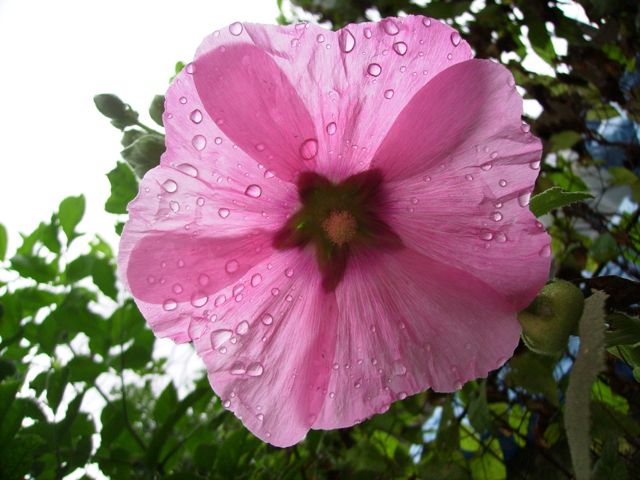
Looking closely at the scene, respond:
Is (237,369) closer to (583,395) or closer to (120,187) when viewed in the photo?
(583,395)

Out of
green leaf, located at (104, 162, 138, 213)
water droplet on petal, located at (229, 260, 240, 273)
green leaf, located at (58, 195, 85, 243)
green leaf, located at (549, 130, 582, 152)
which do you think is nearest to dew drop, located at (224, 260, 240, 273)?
water droplet on petal, located at (229, 260, 240, 273)

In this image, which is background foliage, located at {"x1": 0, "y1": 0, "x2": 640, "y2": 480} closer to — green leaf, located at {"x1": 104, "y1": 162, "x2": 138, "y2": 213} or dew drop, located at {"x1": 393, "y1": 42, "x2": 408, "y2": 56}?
green leaf, located at {"x1": 104, "y1": 162, "x2": 138, "y2": 213}

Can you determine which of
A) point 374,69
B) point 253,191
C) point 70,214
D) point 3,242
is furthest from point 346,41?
point 3,242

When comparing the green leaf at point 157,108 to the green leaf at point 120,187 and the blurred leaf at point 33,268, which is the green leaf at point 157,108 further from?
the blurred leaf at point 33,268

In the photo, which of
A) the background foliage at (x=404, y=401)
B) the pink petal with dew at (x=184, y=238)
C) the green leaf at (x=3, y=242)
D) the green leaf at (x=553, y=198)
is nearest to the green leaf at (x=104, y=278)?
the background foliage at (x=404, y=401)

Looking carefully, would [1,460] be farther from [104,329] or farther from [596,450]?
[596,450]

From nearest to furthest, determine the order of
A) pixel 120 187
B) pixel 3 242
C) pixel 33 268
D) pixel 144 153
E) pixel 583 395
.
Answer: pixel 583 395 < pixel 144 153 < pixel 120 187 < pixel 33 268 < pixel 3 242
